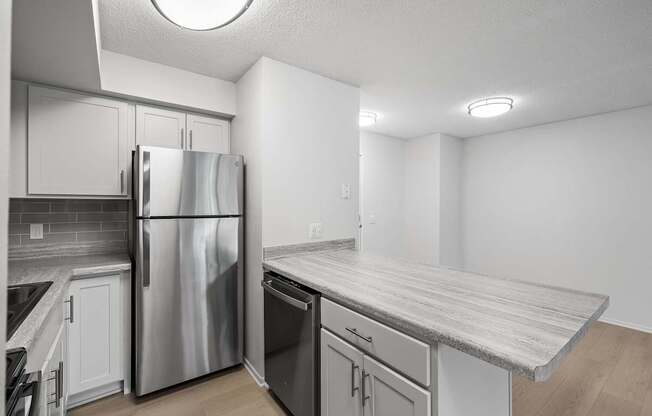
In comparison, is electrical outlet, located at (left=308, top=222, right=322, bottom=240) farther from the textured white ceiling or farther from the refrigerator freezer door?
the textured white ceiling

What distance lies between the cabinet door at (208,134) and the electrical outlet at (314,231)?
1.05 metres

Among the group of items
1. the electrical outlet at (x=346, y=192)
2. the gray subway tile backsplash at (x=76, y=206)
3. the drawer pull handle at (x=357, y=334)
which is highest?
the electrical outlet at (x=346, y=192)

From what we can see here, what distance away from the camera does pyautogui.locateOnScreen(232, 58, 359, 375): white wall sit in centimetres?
212

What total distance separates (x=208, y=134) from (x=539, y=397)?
126 inches

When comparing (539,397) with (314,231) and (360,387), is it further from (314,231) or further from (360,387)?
(314,231)

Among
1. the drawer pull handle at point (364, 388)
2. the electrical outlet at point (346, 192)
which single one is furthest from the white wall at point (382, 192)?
the drawer pull handle at point (364, 388)

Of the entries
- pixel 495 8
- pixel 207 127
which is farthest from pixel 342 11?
pixel 207 127

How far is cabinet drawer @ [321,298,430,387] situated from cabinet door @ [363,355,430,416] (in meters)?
0.03

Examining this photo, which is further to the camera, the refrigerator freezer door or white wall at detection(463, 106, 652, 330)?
white wall at detection(463, 106, 652, 330)

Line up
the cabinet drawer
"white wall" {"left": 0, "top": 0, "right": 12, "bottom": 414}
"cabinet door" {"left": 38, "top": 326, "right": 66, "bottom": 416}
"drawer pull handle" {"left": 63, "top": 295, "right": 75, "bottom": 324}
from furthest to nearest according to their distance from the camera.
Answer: "drawer pull handle" {"left": 63, "top": 295, "right": 75, "bottom": 324} < "cabinet door" {"left": 38, "top": 326, "right": 66, "bottom": 416} < the cabinet drawer < "white wall" {"left": 0, "top": 0, "right": 12, "bottom": 414}

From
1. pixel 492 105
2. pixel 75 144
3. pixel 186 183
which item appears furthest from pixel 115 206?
pixel 492 105

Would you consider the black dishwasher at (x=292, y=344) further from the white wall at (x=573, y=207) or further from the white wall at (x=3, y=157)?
the white wall at (x=573, y=207)

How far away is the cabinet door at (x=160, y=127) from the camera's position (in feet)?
7.33

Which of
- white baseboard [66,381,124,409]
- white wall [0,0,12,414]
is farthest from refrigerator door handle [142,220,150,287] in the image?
white wall [0,0,12,414]
